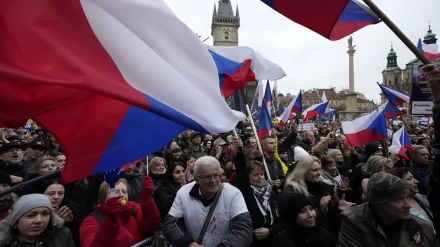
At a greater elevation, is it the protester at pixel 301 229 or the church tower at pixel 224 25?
the church tower at pixel 224 25

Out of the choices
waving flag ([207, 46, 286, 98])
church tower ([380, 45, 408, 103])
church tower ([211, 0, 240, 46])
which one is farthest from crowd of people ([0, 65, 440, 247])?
church tower ([380, 45, 408, 103])

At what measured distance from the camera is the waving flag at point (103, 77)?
67.2 inches

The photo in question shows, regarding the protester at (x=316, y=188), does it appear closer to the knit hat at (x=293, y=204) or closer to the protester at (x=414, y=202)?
the knit hat at (x=293, y=204)

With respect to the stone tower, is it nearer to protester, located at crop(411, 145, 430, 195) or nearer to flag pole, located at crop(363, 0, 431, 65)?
protester, located at crop(411, 145, 430, 195)

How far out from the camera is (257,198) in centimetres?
364

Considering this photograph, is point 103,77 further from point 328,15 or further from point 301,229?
point 301,229

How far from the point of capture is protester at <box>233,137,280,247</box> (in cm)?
343

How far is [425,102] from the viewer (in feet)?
20.9

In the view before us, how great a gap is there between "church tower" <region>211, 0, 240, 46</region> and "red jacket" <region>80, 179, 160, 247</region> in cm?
8623

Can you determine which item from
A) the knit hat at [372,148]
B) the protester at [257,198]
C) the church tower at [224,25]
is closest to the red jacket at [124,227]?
the protester at [257,198]

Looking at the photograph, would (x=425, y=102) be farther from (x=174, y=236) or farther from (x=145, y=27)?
(x=145, y=27)

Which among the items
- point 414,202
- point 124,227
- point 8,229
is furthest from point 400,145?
point 8,229

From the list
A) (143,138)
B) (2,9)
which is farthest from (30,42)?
(143,138)

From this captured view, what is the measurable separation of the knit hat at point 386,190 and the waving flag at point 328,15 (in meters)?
1.07
